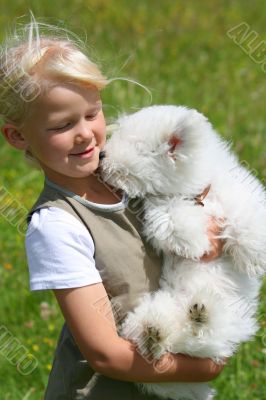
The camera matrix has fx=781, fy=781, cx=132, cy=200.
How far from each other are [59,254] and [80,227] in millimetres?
98

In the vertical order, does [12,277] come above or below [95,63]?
below

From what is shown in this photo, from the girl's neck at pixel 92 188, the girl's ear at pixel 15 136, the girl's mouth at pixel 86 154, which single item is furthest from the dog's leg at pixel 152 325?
the girl's ear at pixel 15 136

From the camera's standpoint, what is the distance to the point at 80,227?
6.61 feet

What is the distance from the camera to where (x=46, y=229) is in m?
1.98

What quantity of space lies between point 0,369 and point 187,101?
2.72 metres

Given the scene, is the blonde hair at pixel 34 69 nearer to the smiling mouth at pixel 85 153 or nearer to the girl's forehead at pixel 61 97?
the girl's forehead at pixel 61 97

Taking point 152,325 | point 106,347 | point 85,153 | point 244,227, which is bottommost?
point 106,347

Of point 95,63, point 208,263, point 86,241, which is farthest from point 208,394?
point 95,63

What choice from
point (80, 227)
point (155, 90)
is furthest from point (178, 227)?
point (155, 90)

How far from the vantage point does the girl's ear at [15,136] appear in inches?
83.0

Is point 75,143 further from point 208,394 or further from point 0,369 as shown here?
point 0,369

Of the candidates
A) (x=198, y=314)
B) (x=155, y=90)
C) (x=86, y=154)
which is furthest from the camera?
(x=155, y=90)

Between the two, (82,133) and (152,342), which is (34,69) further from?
(152,342)

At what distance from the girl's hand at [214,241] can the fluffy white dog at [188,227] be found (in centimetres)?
1
